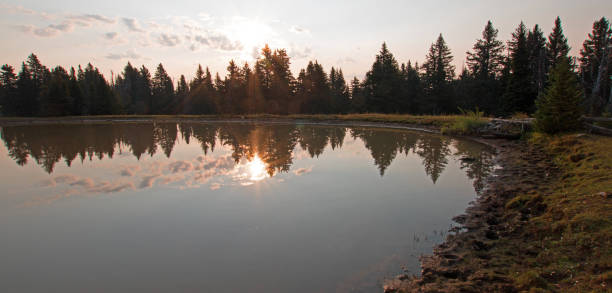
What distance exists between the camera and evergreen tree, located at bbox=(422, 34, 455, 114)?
48.5 meters

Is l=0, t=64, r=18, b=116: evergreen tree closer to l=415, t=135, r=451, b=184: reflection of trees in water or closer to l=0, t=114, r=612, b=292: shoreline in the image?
l=415, t=135, r=451, b=184: reflection of trees in water

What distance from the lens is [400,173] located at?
11336mm

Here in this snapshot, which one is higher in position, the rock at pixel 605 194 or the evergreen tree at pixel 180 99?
the evergreen tree at pixel 180 99

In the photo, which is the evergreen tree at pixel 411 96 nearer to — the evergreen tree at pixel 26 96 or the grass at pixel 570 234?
the grass at pixel 570 234

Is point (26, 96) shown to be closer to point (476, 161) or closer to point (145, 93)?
point (145, 93)

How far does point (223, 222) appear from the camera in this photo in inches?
266

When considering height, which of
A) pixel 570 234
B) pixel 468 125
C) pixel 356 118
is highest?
pixel 356 118

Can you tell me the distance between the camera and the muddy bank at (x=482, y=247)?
156 inches

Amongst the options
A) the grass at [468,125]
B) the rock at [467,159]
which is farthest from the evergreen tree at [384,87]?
the rock at [467,159]

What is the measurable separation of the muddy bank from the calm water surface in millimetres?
355

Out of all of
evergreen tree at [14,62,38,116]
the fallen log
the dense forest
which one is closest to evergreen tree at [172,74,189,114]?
the dense forest

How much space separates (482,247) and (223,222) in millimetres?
5154

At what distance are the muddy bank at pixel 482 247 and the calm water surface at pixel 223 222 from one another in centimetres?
36

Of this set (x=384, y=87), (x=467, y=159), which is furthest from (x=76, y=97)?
(x=467, y=159)
